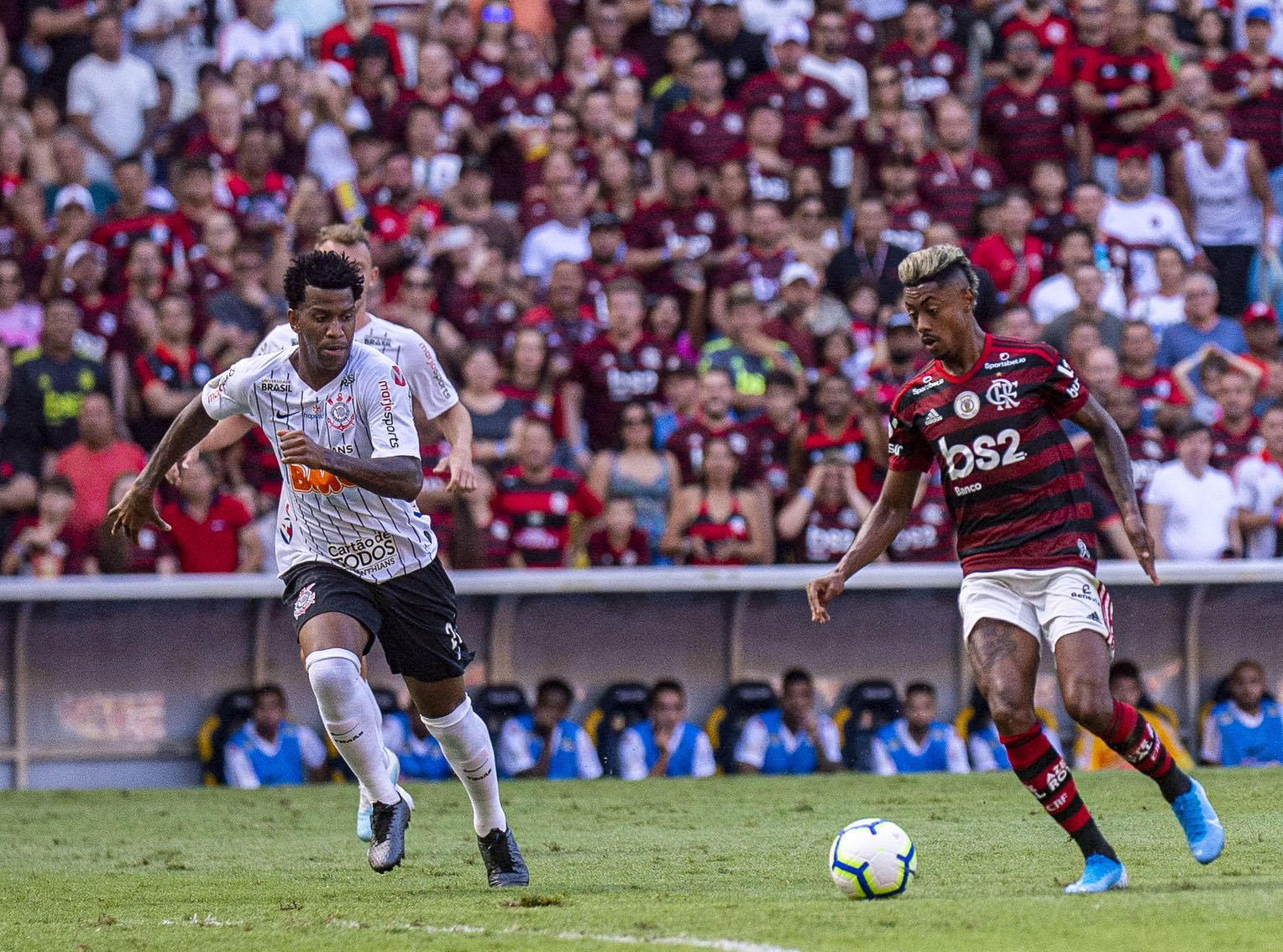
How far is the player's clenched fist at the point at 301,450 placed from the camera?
609 cm

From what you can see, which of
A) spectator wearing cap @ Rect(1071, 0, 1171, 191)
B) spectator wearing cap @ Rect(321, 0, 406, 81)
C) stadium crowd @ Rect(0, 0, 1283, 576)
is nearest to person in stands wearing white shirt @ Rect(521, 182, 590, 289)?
stadium crowd @ Rect(0, 0, 1283, 576)

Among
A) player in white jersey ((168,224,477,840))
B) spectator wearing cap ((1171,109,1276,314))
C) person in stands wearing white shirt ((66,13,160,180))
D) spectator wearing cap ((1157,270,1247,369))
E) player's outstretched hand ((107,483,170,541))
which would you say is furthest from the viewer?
spectator wearing cap ((1171,109,1276,314))

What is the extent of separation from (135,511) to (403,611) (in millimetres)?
1073

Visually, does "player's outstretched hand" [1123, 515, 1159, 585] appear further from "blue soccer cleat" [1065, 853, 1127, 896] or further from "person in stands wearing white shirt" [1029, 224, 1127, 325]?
"person in stands wearing white shirt" [1029, 224, 1127, 325]

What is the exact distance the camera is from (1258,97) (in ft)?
54.1

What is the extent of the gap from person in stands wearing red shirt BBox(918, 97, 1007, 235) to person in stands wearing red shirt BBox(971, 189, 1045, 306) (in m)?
0.49

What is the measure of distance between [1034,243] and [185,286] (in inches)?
263

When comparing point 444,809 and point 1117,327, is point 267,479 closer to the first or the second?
point 444,809

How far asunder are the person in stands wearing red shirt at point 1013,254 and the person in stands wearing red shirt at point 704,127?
232 cm

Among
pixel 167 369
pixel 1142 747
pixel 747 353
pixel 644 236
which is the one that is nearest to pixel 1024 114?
pixel 644 236

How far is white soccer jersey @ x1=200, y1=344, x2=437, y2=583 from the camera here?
6.61m

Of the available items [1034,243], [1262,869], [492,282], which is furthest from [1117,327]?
[1262,869]

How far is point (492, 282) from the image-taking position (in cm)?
1378

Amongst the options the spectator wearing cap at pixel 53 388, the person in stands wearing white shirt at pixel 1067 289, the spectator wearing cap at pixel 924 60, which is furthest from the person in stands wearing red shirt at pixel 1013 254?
the spectator wearing cap at pixel 53 388
